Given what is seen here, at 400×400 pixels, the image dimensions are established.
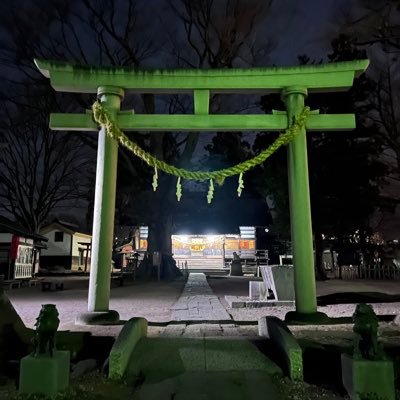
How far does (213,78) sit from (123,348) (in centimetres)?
538

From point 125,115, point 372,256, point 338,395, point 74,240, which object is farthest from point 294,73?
point 74,240

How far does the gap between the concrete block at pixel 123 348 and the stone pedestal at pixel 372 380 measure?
108 inches

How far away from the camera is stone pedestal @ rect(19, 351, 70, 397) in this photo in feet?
13.1

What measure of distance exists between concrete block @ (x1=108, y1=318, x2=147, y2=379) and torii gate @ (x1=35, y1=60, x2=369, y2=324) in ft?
7.01

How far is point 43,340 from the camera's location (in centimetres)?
417

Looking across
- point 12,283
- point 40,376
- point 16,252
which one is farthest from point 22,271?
point 40,376

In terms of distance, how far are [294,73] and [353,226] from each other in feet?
52.7

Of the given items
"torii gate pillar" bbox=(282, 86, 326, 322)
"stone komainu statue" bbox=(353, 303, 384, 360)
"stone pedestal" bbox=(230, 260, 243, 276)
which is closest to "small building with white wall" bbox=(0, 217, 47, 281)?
"stone pedestal" bbox=(230, 260, 243, 276)

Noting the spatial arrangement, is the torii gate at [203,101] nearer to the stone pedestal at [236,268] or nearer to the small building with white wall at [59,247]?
the stone pedestal at [236,268]

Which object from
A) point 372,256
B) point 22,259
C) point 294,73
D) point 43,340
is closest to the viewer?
point 43,340

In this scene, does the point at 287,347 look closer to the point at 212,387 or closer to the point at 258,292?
the point at 212,387

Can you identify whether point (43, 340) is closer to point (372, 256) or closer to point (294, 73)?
point (294, 73)

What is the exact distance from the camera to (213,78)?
7.55 metres

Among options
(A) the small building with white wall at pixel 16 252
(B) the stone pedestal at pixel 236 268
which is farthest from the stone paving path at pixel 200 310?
(B) the stone pedestal at pixel 236 268
